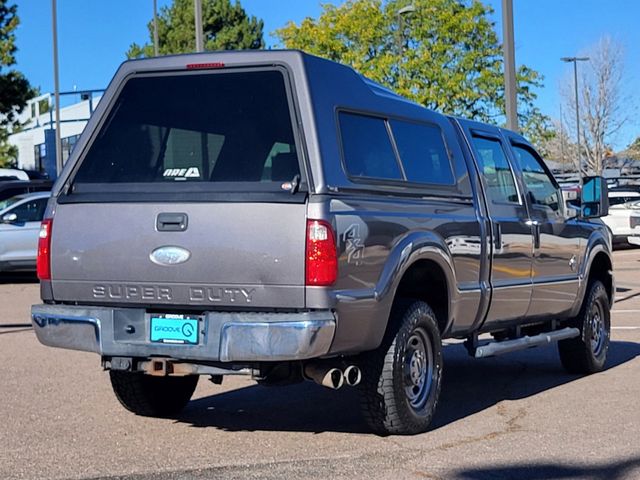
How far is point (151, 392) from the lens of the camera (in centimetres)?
767

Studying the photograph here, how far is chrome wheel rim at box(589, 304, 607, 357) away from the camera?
1001 cm

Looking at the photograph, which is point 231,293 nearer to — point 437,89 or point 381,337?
point 381,337

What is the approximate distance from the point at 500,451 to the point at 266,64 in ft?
8.67

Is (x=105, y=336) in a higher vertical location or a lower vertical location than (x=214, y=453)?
higher

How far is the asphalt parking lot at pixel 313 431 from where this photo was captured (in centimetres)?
618

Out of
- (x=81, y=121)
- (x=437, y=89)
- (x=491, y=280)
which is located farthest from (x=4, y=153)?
(x=491, y=280)

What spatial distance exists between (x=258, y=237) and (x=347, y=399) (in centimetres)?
267

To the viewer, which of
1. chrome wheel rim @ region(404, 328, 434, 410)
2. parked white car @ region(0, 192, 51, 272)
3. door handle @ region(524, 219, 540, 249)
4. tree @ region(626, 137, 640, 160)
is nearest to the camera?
chrome wheel rim @ region(404, 328, 434, 410)

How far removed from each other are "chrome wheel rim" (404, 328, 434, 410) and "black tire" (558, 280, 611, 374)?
2.79 meters

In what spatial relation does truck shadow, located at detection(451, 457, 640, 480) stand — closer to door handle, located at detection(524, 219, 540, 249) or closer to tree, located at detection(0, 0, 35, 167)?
door handle, located at detection(524, 219, 540, 249)

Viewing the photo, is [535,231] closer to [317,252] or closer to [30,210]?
[317,252]

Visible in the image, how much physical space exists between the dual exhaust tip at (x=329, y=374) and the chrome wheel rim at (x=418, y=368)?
536mm

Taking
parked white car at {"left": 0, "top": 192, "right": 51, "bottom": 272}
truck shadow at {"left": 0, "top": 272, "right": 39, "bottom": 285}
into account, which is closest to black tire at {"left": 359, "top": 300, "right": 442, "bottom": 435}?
parked white car at {"left": 0, "top": 192, "right": 51, "bottom": 272}

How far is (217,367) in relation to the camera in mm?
6445
